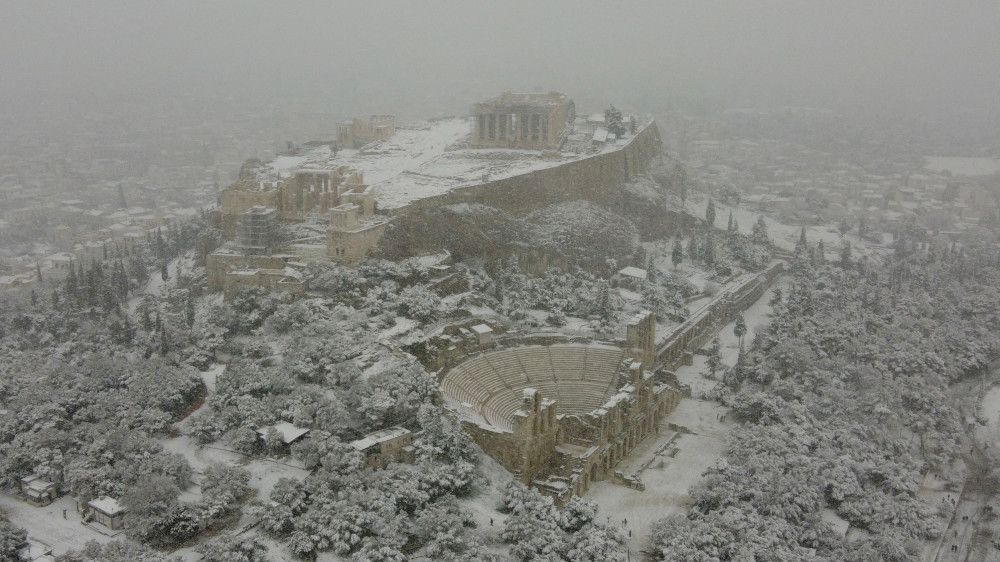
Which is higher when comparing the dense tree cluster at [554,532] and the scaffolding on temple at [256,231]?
the scaffolding on temple at [256,231]

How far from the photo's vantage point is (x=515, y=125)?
73.6 m

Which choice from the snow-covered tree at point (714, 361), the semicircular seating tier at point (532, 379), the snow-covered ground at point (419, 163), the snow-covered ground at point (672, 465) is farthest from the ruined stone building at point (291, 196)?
the snow-covered tree at point (714, 361)

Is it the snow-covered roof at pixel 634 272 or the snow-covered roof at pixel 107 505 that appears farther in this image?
the snow-covered roof at pixel 634 272

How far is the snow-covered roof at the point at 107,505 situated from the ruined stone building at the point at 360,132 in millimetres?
43627

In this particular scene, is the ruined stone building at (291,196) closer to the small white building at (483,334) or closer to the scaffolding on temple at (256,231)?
the scaffolding on temple at (256,231)

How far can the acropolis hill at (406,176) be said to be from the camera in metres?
54.4

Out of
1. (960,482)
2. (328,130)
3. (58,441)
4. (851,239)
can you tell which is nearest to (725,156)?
(851,239)

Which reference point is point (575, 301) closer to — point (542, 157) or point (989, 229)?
point (542, 157)

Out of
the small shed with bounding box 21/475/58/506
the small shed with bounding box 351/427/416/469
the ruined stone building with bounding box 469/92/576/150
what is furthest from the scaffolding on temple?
the ruined stone building with bounding box 469/92/576/150

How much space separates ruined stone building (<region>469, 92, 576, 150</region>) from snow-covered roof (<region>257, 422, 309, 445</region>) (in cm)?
3724

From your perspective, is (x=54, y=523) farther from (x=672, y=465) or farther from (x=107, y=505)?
(x=672, y=465)

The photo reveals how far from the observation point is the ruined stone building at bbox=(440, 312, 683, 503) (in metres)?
41.6

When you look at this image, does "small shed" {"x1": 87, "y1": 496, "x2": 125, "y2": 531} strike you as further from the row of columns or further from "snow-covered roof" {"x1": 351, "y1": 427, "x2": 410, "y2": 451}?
the row of columns

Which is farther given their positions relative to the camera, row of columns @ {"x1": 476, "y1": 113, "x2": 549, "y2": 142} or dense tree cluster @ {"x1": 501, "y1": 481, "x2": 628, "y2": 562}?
row of columns @ {"x1": 476, "y1": 113, "x2": 549, "y2": 142}
